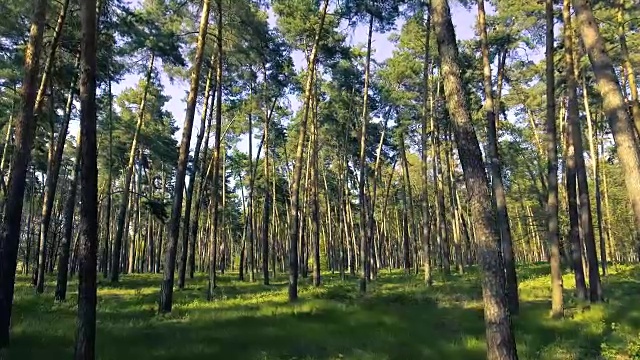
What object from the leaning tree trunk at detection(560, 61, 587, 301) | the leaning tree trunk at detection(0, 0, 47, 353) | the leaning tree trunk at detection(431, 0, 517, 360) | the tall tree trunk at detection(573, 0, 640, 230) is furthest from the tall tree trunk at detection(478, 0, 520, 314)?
the leaning tree trunk at detection(0, 0, 47, 353)

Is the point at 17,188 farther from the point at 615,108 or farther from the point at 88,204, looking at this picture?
the point at 615,108

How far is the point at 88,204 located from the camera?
7.73 metres

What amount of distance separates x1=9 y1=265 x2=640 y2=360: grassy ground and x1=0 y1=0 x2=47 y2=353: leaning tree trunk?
930mm

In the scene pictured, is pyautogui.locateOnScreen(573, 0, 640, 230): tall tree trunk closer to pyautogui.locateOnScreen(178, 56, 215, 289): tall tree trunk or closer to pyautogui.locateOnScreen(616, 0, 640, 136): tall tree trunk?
pyautogui.locateOnScreen(616, 0, 640, 136): tall tree trunk

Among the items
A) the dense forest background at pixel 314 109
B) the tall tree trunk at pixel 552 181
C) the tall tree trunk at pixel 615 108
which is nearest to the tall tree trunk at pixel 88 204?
the dense forest background at pixel 314 109

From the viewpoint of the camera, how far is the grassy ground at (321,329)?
9.41m

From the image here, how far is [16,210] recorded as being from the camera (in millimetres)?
9680

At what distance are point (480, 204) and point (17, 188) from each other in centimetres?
925

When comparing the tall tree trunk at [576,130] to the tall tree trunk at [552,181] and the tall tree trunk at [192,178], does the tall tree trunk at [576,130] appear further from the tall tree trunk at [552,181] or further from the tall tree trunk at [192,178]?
the tall tree trunk at [192,178]

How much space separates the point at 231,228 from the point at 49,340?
187 feet

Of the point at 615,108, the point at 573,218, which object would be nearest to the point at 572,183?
the point at 573,218

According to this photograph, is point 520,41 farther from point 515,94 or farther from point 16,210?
point 16,210

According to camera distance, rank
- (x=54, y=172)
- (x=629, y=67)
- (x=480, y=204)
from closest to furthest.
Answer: (x=480, y=204) < (x=629, y=67) < (x=54, y=172)

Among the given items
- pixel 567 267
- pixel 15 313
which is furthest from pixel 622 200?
pixel 15 313
